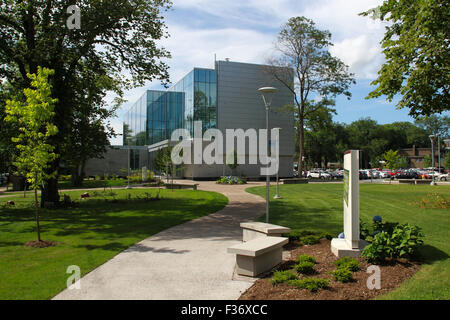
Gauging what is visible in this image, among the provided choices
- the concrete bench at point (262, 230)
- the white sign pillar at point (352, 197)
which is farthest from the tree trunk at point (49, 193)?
the white sign pillar at point (352, 197)

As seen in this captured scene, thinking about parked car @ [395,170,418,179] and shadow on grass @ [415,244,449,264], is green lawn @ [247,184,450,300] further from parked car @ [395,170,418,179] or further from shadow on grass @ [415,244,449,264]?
parked car @ [395,170,418,179]

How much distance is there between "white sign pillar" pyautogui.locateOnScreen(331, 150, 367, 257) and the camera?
20.0 feet

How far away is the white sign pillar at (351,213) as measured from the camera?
6.11 metres

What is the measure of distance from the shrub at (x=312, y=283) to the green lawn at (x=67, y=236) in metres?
3.73

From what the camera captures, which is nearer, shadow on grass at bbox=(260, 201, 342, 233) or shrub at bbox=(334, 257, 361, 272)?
shrub at bbox=(334, 257, 361, 272)

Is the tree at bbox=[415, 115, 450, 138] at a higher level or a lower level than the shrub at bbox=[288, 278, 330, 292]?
higher

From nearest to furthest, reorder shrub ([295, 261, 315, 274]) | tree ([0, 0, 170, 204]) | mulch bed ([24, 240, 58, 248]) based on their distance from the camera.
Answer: shrub ([295, 261, 315, 274])
mulch bed ([24, 240, 58, 248])
tree ([0, 0, 170, 204])

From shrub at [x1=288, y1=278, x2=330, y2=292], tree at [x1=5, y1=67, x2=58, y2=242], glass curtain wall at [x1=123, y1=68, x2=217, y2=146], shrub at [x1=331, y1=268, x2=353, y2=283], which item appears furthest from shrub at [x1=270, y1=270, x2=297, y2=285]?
glass curtain wall at [x1=123, y1=68, x2=217, y2=146]

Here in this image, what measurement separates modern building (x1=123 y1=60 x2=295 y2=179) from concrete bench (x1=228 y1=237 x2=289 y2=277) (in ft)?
128

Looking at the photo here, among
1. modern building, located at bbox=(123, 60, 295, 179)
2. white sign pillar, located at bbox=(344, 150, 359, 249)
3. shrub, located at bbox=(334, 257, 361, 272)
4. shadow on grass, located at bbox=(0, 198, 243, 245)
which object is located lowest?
shadow on grass, located at bbox=(0, 198, 243, 245)
